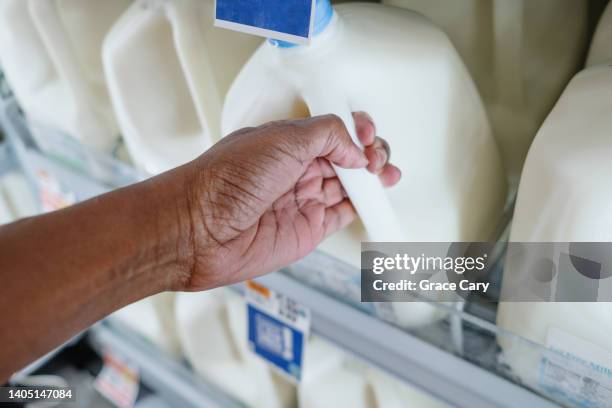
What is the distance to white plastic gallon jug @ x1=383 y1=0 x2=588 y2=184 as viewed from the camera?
2.46ft

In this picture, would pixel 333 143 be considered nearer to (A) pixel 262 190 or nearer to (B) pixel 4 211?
(A) pixel 262 190

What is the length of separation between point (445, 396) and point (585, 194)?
35 cm

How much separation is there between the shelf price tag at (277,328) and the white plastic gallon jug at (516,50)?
42 cm

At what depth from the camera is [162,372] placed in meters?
1.46

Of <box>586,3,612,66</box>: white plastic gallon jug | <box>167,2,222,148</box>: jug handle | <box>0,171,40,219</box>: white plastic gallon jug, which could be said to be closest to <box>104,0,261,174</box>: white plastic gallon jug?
<box>167,2,222,148</box>: jug handle

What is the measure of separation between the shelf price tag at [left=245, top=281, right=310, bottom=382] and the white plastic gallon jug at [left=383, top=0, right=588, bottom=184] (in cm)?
42

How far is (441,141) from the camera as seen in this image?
73 cm

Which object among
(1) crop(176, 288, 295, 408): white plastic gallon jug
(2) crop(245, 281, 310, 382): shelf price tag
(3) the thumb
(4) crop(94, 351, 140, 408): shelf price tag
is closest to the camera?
(3) the thumb

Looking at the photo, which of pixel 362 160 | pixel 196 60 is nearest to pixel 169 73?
pixel 196 60

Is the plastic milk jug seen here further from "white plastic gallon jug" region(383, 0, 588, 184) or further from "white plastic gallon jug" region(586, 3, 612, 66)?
"white plastic gallon jug" region(586, 3, 612, 66)

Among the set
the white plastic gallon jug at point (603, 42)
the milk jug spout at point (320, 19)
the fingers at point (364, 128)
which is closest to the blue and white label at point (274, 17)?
the milk jug spout at point (320, 19)

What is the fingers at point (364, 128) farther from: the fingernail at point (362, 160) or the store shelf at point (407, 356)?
the store shelf at point (407, 356)

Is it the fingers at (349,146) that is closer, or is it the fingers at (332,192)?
the fingers at (349,146)

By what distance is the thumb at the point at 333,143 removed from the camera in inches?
25.8
